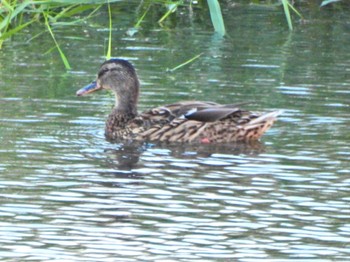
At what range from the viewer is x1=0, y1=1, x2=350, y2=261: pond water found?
9336 mm

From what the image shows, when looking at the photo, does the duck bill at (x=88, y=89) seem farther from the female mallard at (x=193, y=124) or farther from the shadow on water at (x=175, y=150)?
the shadow on water at (x=175, y=150)

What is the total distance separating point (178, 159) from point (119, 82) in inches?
88.0

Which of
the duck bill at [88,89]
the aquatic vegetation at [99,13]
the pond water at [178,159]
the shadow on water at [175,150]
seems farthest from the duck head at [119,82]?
the aquatic vegetation at [99,13]

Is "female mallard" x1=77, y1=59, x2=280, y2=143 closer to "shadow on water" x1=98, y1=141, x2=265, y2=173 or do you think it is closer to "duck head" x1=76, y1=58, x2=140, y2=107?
"shadow on water" x1=98, y1=141, x2=265, y2=173

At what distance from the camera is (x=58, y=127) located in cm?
1321

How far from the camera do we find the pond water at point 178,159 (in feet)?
30.6

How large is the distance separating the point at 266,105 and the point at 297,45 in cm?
403

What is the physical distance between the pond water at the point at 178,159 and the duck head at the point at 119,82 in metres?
0.28

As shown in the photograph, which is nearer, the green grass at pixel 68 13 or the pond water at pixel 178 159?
the pond water at pixel 178 159

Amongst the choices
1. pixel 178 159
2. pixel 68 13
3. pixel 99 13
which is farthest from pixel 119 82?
pixel 99 13

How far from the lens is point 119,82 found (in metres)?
14.2

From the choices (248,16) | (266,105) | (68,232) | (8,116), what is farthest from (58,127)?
(248,16)

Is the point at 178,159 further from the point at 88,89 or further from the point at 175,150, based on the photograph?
the point at 88,89

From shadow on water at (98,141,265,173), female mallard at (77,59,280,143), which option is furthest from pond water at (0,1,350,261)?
female mallard at (77,59,280,143)
